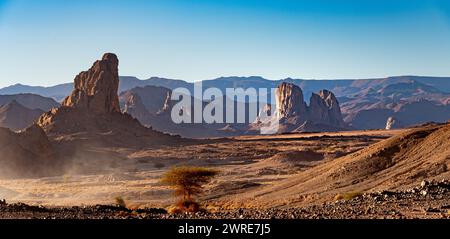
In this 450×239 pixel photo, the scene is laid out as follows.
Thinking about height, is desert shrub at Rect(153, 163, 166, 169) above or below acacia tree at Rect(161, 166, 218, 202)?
below

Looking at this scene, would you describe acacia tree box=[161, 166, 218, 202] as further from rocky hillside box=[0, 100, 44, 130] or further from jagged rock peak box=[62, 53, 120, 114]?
rocky hillside box=[0, 100, 44, 130]

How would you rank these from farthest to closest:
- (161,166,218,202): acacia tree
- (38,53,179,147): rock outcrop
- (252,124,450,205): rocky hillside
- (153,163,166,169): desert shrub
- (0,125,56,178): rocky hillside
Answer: (38,53,179,147): rock outcrop, (153,163,166,169): desert shrub, (0,125,56,178): rocky hillside, (161,166,218,202): acacia tree, (252,124,450,205): rocky hillside

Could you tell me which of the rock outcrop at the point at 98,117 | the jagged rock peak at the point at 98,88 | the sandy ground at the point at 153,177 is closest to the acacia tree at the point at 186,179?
the sandy ground at the point at 153,177

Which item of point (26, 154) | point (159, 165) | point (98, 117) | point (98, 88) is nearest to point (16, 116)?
point (98, 88)

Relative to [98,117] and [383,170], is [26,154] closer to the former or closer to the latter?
[98,117]

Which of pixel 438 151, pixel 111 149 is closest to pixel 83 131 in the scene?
pixel 111 149

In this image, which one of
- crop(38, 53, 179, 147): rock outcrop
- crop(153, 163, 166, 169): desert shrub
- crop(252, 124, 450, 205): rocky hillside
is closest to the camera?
crop(252, 124, 450, 205): rocky hillside

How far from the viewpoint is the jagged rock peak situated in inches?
4136

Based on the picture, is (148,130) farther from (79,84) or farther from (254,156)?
(254,156)

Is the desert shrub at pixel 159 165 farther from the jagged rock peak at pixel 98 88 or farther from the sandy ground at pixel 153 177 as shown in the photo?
the jagged rock peak at pixel 98 88

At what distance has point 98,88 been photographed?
106 m

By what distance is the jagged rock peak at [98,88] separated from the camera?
105m

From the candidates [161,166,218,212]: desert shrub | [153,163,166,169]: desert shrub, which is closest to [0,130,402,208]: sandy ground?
[153,163,166,169]: desert shrub

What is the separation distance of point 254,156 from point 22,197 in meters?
42.1
